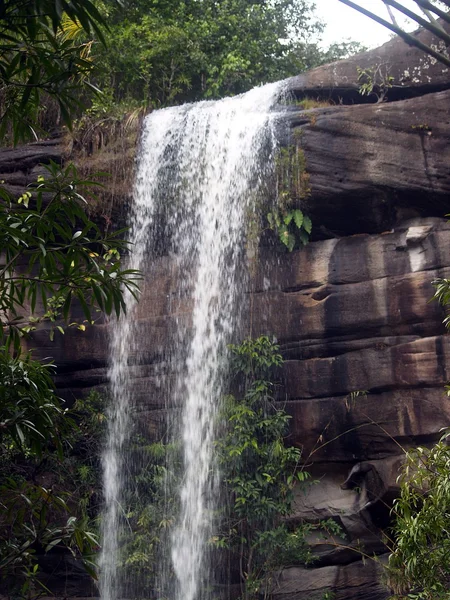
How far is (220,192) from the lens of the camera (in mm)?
11117

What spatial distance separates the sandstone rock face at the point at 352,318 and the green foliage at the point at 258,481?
280 millimetres

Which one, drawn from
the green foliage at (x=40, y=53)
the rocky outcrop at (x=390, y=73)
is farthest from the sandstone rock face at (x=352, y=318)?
the green foliage at (x=40, y=53)

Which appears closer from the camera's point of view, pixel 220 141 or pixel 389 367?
pixel 389 367

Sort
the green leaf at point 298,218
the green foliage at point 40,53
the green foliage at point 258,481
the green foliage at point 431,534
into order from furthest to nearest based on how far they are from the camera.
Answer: the green leaf at point 298,218, the green foliage at point 258,481, the green foliage at point 431,534, the green foliage at point 40,53

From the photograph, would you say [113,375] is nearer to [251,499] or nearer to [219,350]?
[219,350]

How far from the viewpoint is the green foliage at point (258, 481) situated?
8828 mm

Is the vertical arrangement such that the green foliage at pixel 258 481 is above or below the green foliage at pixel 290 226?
below

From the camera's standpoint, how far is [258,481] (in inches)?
360

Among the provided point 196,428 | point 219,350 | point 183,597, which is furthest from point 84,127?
point 183,597

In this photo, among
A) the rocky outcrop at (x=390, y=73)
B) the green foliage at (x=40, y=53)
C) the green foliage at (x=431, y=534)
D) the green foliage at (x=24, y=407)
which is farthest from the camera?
the rocky outcrop at (x=390, y=73)

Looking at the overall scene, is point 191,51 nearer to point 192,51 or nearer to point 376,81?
point 192,51

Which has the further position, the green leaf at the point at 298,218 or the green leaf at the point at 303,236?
the green leaf at the point at 303,236

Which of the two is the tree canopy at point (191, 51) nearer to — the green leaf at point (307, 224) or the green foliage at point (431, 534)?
the green leaf at point (307, 224)

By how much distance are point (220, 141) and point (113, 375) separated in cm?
400
